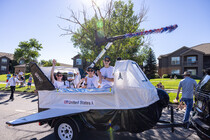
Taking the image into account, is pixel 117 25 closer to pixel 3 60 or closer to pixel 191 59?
pixel 191 59

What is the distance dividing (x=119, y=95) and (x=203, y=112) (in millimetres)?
1885

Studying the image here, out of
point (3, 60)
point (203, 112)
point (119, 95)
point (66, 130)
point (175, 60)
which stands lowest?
point (66, 130)

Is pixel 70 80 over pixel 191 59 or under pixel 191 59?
under

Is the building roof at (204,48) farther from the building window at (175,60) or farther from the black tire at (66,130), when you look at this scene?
the black tire at (66,130)

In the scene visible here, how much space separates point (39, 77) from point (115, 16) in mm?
10940

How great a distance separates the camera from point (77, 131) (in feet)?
→ 11.7

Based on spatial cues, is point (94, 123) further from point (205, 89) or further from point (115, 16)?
point (115, 16)

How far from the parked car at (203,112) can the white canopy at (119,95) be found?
3.18ft

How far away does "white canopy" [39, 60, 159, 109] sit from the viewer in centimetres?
315

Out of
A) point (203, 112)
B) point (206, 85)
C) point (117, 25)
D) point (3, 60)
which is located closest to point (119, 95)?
point (203, 112)

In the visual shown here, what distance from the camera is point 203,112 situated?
10.4 ft

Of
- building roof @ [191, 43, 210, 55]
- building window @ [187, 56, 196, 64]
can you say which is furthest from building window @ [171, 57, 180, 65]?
building roof @ [191, 43, 210, 55]

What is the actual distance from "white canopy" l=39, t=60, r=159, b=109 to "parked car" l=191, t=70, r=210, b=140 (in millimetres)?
969

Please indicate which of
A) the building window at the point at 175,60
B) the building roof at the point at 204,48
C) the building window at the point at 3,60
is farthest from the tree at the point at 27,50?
the building roof at the point at 204,48
